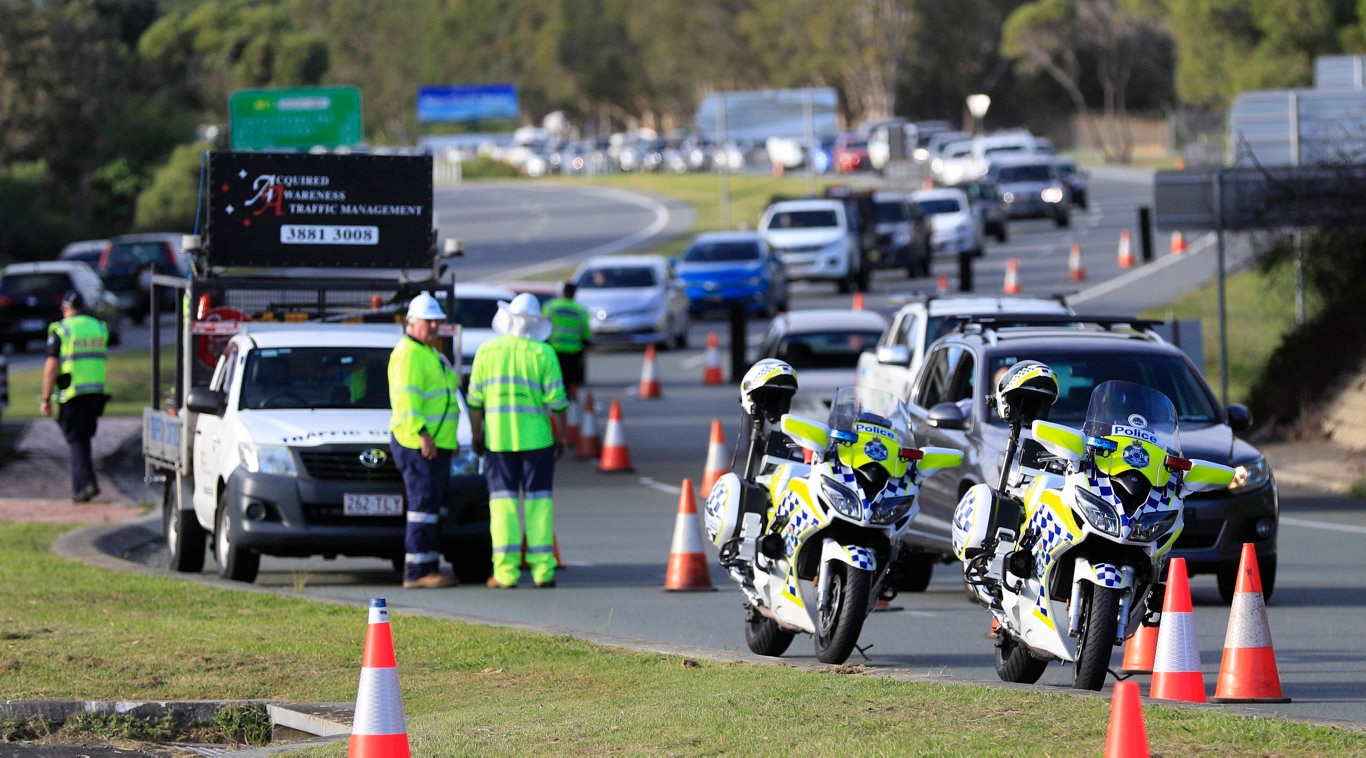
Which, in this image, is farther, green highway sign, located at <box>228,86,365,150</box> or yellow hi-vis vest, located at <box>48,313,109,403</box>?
green highway sign, located at <box>228,86,365,150</box>

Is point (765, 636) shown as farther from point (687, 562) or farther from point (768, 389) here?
point (687, 562)

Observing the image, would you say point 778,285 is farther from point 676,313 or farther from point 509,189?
point 509,189

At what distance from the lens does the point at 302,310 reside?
16.3 m

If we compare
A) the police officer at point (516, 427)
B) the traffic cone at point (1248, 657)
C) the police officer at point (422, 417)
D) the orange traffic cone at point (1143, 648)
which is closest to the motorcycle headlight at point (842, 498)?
the orange traffic cone at point (1143, 648)

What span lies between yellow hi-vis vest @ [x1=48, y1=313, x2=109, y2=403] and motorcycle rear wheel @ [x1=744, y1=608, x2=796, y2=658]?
10469 millimetres

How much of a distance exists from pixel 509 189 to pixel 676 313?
61339 mm

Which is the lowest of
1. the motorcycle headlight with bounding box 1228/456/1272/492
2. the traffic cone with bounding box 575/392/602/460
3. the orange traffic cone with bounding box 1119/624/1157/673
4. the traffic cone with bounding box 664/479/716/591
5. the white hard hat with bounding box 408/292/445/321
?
the traffic cone with bounding box 575/392/602/460

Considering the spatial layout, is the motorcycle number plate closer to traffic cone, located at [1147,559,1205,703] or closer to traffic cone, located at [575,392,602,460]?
traffic cone, located at [1147,559,1205,703]

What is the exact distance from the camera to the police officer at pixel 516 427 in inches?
510

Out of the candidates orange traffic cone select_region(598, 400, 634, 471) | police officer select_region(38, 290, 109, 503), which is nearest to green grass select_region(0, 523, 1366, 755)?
police officer select_region(38, 290, 109, 503)

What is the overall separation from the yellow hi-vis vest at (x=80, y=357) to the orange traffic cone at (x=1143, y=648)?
1201 centimetres

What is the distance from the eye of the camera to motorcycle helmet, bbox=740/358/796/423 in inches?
379

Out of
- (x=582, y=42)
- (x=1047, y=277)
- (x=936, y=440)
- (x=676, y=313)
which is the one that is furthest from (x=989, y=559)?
(x=582, y=42)

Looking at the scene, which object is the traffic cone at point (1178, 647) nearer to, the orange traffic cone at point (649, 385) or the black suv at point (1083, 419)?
the black suv at point (1083, 419)
